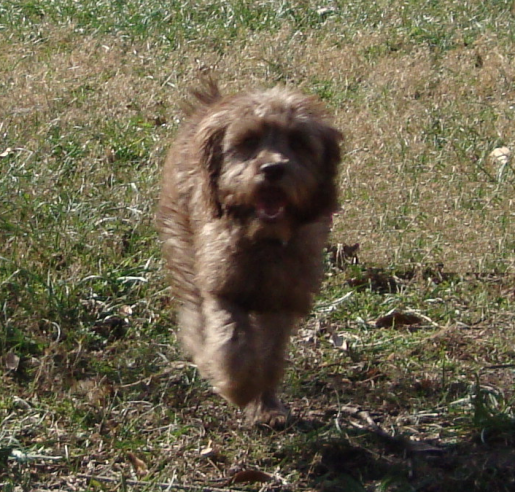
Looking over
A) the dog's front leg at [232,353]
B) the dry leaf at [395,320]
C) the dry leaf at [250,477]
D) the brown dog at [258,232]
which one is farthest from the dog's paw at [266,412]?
the dry leaf at [395,320]

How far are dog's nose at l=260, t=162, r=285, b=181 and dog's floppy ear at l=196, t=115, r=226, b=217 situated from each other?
0.35 meters

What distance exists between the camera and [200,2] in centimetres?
985

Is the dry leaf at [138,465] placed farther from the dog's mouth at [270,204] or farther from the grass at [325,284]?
the dog's mouth at [270,204]

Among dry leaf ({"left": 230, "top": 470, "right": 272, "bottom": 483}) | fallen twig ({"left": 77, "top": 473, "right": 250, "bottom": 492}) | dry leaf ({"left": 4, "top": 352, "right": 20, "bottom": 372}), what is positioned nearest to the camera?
fallen twig ({"left": 77, "top": 473, "right": 250, "bottom": 492})

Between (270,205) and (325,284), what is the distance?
152 cm

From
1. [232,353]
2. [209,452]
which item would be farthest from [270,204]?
[209,452]

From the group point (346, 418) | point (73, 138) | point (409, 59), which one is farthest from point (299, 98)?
point (409, 59)

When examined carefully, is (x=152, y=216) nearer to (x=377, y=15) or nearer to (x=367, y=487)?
(x=367, y=487)

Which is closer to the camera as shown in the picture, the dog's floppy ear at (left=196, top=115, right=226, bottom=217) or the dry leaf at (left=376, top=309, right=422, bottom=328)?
the dog's floppy ear at (left=196, top=115, right=226, bottom=217)

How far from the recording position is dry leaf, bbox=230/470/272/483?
13.1ft

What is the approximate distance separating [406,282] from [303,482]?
186 cm

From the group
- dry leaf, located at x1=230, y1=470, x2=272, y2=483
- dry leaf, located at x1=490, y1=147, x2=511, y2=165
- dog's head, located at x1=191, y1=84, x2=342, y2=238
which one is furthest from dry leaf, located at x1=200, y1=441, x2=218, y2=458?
dry leaf, located at x1=490, y1=147, x2=511, y2=165

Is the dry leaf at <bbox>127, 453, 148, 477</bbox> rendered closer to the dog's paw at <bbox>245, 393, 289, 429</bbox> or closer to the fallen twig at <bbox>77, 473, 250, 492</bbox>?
the fallen twig at <bbox>77, 473, 250, 492</bbox>

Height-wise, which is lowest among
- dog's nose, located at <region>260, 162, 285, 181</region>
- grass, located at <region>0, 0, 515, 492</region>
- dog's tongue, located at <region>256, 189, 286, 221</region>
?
grass, located at <region>0, 0, 515, 492</region>
